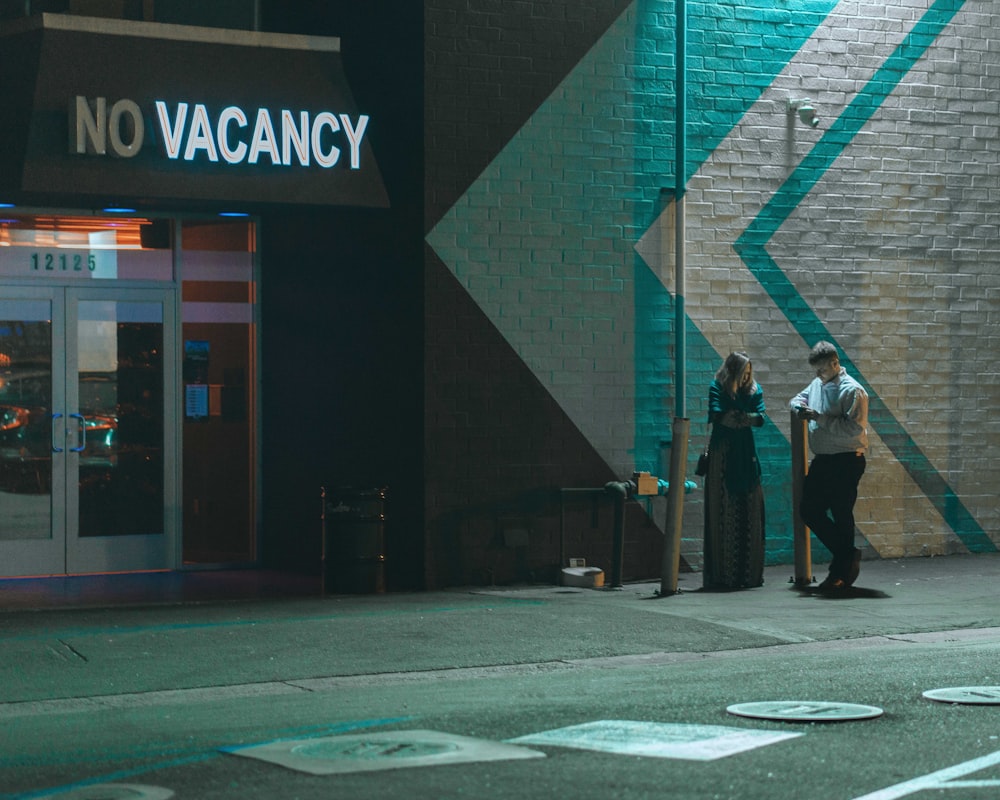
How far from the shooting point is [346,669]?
9.52 meters

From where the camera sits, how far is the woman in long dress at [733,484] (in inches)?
510

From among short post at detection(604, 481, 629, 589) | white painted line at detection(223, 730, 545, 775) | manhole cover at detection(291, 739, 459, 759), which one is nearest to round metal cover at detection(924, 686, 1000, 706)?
white painted line at detection(223, 730, 545, 775)

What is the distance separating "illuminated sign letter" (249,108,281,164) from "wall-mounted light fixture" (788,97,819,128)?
480 centimetres

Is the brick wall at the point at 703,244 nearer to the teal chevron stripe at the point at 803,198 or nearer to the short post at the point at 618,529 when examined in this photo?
the teal chevron stripe at the point at 803,198

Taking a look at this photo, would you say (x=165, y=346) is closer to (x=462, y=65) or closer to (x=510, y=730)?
(x=462, y=65)

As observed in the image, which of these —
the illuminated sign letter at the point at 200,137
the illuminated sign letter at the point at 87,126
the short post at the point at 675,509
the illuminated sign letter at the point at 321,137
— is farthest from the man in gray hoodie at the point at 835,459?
the illuminated sign letter at the point at 87,126

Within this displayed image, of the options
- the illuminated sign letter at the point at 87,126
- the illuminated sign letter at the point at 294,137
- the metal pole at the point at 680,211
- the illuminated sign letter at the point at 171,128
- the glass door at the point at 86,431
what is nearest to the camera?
the illuminated sign letter at the point at 87,126

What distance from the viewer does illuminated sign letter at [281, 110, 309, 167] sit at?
12.9 metres

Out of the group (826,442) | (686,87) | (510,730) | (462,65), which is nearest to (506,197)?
(462,65)

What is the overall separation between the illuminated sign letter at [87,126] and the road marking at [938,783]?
811 centimetres

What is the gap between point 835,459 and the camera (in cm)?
1290

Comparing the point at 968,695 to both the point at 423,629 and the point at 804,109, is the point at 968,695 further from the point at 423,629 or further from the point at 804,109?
the point at 804,109

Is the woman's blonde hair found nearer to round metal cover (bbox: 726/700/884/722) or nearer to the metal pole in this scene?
the metal pole

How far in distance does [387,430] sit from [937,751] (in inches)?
291
